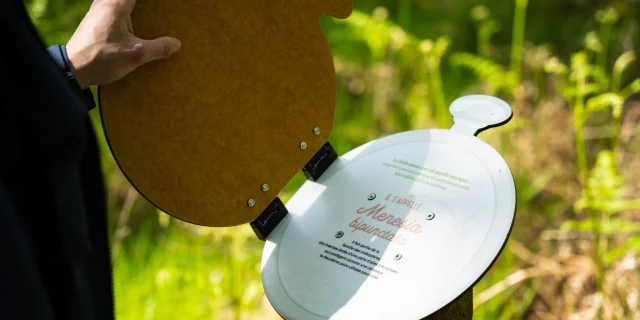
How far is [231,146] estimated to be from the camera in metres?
0.96

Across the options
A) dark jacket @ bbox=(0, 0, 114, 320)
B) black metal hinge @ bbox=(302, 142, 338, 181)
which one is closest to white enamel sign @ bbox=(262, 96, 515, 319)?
black metal hinge @ bbox=(302, 142, 338, 181)

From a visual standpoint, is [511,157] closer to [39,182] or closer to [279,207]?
[279,207]

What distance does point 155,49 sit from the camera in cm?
84

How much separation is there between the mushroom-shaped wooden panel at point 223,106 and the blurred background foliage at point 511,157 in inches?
23.0

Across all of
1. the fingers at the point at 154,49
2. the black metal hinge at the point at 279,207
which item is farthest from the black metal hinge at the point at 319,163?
the fingers at the point at 154,49

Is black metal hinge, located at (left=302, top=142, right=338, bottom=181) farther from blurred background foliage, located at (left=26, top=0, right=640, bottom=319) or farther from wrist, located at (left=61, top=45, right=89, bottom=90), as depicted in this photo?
blurred background foliage, located at (left=26, top=0, right=640, bottom=319)

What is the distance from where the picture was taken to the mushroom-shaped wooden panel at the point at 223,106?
0.87m

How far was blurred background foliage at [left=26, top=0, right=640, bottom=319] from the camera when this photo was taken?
5.42 ft

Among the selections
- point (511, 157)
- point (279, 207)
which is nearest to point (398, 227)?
point (279, 207)

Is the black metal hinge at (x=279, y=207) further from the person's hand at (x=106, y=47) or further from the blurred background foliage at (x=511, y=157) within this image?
the blurred background foliage at (x=511, y=157)

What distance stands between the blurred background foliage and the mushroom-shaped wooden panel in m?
0.58

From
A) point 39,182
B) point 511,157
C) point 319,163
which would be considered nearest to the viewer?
point 39,182

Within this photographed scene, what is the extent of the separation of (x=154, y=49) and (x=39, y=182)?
0.24 meters

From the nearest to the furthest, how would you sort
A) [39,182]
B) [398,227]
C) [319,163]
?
[39,182] < [398,227] < [319,163]
